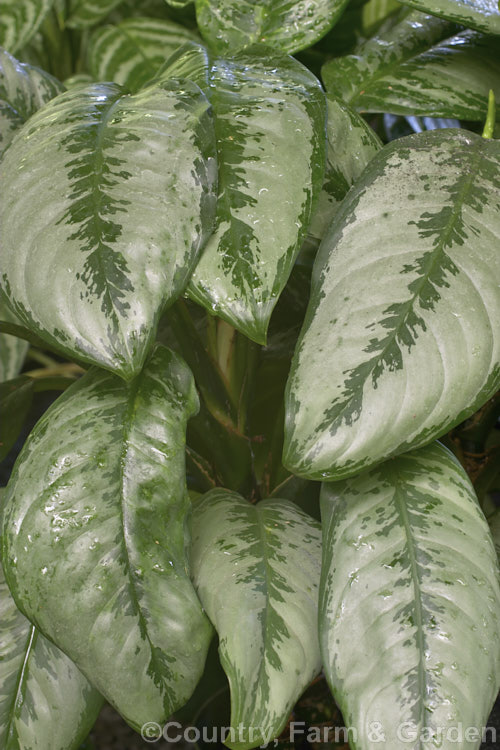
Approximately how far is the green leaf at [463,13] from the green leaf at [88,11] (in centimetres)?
75

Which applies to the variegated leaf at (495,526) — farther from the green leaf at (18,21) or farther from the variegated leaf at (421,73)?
the green leaf at (18,21)

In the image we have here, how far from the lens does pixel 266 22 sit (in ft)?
2.76

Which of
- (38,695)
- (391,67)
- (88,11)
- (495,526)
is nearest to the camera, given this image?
(38,695)

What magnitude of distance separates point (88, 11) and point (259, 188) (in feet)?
3.05

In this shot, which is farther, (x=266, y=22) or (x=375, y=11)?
(x=375, y=11)

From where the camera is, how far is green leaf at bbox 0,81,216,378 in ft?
1.64

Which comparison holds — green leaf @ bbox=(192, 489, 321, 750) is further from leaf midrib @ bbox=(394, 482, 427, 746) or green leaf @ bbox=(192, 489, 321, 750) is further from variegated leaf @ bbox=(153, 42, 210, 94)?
variegated leaf @ bbox=(153, 42, 210, 94)

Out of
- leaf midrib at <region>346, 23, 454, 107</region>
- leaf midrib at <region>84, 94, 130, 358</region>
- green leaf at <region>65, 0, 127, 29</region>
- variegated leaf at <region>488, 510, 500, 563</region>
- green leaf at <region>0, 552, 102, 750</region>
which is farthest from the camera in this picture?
green leaf at <region>65, 0, 127, 29</region>

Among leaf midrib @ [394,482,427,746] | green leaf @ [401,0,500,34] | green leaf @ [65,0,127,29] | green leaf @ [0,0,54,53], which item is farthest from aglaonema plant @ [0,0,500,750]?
green leaf @ [65,0,127,29]

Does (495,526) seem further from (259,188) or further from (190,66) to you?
(190,66)

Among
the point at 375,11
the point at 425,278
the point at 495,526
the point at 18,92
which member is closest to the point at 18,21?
the point at 18,92

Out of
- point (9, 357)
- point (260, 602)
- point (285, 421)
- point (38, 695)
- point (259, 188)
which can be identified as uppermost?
point (259, 188)

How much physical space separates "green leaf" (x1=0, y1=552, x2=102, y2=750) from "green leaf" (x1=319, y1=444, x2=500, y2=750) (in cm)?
24

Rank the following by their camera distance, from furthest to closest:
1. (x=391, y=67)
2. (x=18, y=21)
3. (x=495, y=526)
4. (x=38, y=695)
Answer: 1. (x=18, y=21)
2. (x=391, y=67)
3. (x=495, y=526)
4. (x=38, y=695)
